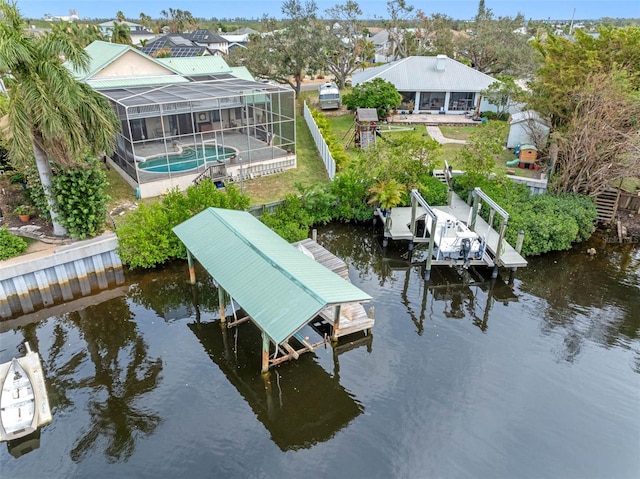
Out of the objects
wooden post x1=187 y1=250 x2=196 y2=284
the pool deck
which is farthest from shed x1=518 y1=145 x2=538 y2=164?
wooden post x1=187 y1=250 x2=196 y2=284

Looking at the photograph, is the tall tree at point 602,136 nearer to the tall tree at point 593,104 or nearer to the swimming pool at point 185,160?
the tall tree at point 593,104

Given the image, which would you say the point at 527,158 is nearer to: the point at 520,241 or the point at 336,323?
the point at 520,241

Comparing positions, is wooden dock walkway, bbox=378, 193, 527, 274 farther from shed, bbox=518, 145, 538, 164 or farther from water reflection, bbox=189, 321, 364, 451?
water reflection, bbox=189, 321, 364, 451

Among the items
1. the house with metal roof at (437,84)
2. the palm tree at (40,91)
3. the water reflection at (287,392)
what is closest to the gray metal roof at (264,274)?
the water reflection at (287,392)

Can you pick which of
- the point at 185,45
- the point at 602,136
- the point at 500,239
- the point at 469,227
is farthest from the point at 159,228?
the point at 185,45

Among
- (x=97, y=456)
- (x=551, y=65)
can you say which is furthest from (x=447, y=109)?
(x=97, y=456)

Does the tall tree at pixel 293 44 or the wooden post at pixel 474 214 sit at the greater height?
the tall tree at pixel 293 44
